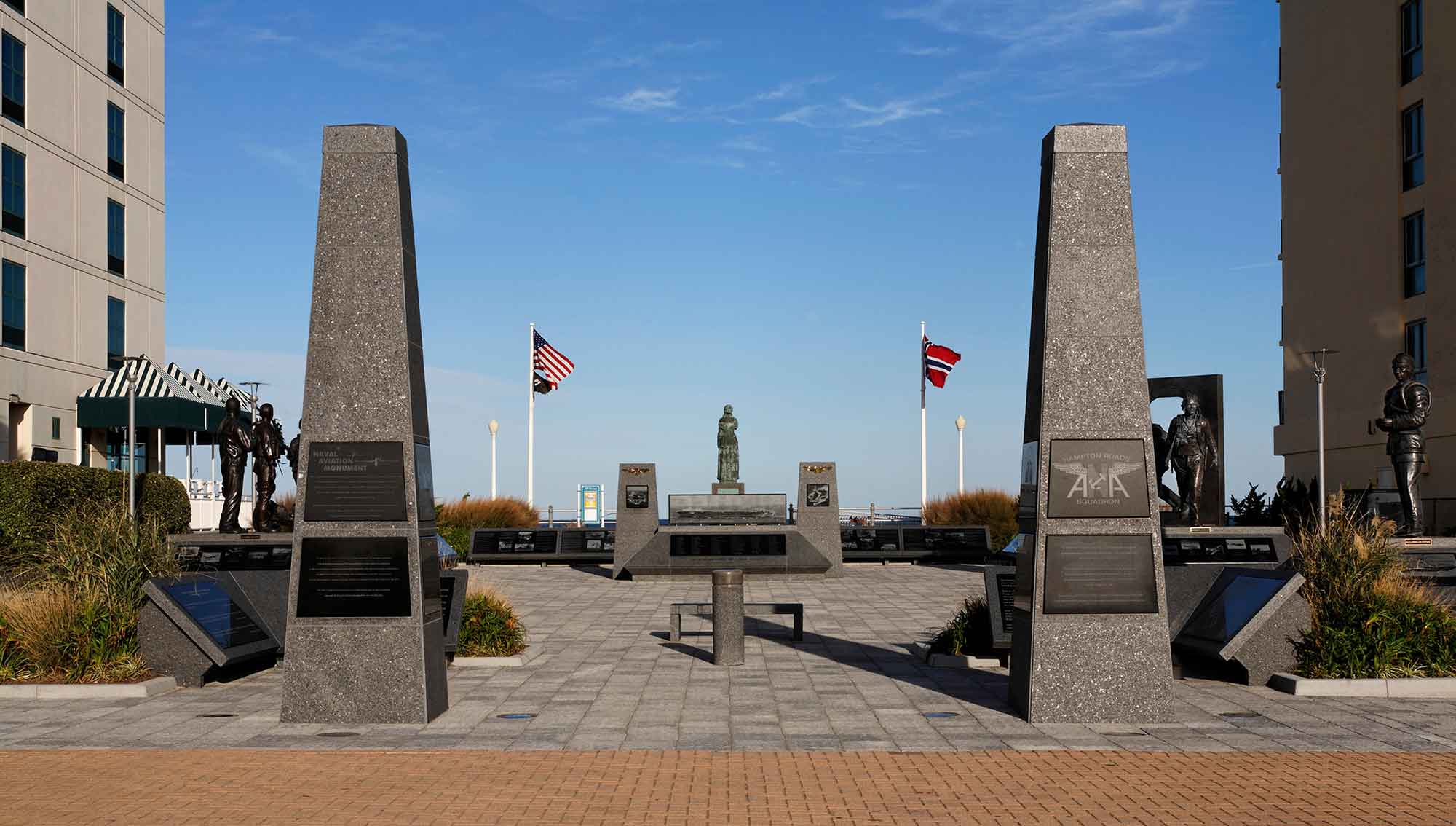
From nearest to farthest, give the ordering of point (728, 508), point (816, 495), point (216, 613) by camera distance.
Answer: point (216, 613) → point (816, 495) → point (728, 508)

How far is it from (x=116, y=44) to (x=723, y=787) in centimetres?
3754

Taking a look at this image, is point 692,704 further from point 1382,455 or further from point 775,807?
point 1382,455

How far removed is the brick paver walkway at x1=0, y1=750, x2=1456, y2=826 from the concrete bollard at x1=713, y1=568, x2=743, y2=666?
467 centimetres

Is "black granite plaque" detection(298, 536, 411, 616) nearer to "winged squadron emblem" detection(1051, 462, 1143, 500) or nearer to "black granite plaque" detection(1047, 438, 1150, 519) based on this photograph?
"black granite plaque" detection(1047, 438, 1150, 519)

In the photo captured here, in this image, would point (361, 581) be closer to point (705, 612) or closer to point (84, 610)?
point (84, 610)

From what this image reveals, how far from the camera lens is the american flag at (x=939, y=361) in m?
38.2

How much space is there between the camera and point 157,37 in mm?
41031

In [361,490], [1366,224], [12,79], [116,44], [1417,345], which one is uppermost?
[116,44]

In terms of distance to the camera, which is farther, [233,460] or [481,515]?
[481,515]

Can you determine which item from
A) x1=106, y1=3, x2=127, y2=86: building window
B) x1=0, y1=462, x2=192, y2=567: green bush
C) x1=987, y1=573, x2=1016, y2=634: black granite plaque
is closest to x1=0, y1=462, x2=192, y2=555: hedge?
x1=0, y1=462, x2=192, y2=567: green bush

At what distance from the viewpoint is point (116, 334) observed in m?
37.8

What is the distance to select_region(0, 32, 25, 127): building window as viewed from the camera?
31.3m

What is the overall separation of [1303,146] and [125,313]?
120ft

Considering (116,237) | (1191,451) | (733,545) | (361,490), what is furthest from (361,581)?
(116,237)
